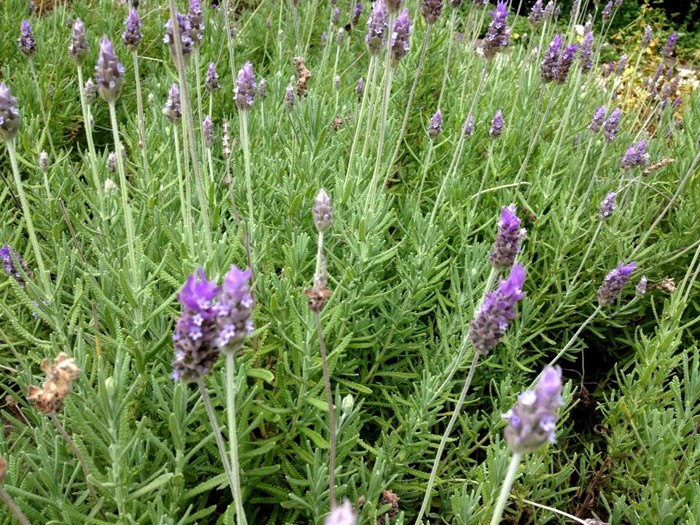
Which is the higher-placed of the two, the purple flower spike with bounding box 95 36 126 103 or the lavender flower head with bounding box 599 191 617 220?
the purple flower spike with bounding box 95 36 126 103

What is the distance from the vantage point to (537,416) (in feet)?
2.73

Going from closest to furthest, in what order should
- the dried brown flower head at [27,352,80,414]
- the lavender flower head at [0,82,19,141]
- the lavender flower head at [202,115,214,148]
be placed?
1. the dried brown flower head at [27,352,80,414]
2. the lavender flower head at [0,82,19,141]
3. the lavender flower head at [202,115,214,148]

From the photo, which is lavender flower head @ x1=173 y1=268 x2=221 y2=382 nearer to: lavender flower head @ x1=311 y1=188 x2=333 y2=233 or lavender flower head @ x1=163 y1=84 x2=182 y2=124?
lavender flower head @ x1=311 y1=188 x2=333 y2=233

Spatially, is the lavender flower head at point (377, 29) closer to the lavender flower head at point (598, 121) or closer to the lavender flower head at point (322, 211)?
the lavender flower head at point (322, 211)

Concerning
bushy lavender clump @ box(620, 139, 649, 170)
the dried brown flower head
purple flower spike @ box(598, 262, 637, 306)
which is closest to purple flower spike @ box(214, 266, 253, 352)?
the dried brown flower head

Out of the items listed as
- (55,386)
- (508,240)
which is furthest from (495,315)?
(55,386)

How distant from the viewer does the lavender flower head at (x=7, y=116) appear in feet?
4.33

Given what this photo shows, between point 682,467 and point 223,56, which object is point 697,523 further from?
point 223,56

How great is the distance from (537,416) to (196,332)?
482 millimetres

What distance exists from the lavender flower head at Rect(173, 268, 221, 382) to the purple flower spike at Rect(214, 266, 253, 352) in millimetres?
23

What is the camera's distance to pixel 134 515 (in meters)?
1.31

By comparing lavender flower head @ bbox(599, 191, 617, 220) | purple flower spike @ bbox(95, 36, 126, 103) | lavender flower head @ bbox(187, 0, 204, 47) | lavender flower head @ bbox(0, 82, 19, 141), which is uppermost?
lavender flower head @ bbox(187, 0, 204, 47)

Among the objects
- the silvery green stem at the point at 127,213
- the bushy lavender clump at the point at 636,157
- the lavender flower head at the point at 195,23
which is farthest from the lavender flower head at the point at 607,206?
the silvery green stem at the point at 127,213

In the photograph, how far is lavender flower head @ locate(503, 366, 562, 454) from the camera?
2.66 feet
